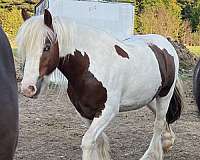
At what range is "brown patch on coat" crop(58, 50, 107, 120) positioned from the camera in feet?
10.8

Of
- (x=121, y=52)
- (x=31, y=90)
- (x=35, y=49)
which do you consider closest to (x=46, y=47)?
(x=35, y=49)

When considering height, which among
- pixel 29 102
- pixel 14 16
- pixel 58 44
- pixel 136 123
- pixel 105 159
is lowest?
pixel 14 16

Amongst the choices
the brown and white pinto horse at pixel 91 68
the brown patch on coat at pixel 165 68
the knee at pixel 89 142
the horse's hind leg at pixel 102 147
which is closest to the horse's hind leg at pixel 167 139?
the brown patch on coat at pixel 165 68

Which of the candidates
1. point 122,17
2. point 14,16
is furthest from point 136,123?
point 14,16

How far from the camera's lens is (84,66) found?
331 centimetres

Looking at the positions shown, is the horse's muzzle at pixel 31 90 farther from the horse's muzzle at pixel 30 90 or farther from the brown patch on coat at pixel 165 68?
the brown patch on coat at pixel 165 68

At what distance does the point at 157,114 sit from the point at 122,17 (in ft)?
19.9

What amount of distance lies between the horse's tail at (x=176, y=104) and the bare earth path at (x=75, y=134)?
34cm

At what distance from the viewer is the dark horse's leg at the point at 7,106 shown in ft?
2.60

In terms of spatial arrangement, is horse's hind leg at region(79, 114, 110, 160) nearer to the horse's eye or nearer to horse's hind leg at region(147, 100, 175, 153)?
the horse's eye

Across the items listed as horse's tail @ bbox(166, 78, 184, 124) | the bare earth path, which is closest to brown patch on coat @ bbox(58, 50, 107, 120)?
the bare earth path

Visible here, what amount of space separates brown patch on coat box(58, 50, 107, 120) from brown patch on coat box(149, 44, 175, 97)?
77 centimetres

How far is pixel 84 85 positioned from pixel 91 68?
0.13 m

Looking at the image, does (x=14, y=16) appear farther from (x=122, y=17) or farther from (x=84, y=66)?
(x=84, y=66)
